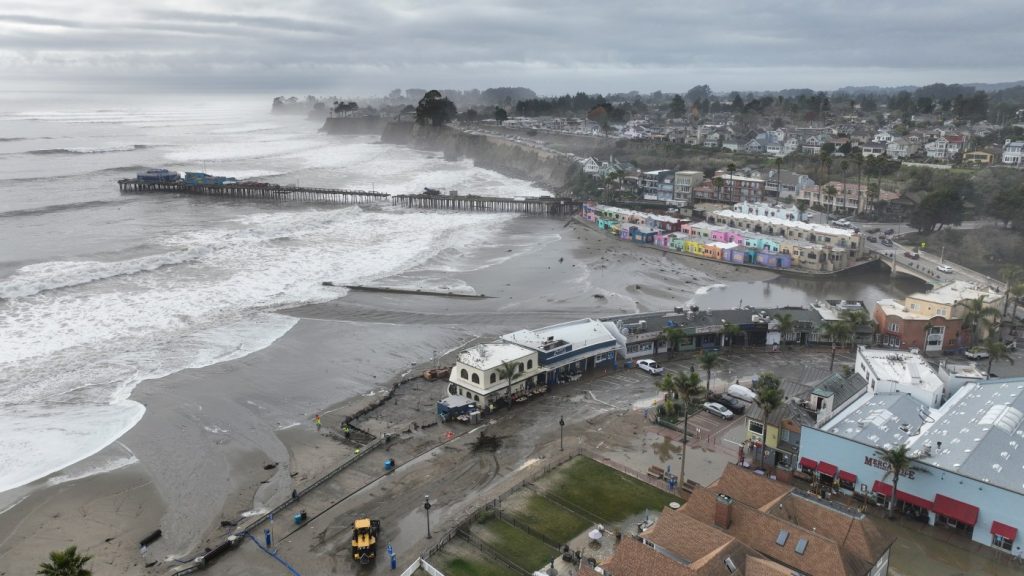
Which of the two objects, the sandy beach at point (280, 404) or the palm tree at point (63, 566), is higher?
the palm tree at point (63, 566)

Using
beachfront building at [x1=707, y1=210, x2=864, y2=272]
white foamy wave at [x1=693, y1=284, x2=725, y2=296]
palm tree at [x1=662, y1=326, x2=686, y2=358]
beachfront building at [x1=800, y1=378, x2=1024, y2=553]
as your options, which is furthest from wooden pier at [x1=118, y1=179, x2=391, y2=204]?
beachfront building at [x1=800, y1=378, x2=1024, y2=553]

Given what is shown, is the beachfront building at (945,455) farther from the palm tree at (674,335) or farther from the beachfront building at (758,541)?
the palm tree at (674,335)

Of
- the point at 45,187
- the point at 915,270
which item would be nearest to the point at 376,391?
the point at 915,270

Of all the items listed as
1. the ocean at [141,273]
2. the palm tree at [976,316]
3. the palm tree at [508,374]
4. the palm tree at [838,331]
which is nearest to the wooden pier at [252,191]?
the ocean at [141,273]

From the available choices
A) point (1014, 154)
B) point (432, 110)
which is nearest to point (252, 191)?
point (432, 110)

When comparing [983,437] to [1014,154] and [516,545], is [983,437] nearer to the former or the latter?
[516,545]

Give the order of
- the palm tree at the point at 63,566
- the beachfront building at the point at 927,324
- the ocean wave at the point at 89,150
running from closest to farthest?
the palm tree at the point at 63,566 → the beachfront building at the point at 927,324 → the ocean wave at the point at 89,150

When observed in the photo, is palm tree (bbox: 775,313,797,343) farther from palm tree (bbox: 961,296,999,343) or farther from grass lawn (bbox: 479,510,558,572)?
grass lawn (bbox: 479,510,558,572)
